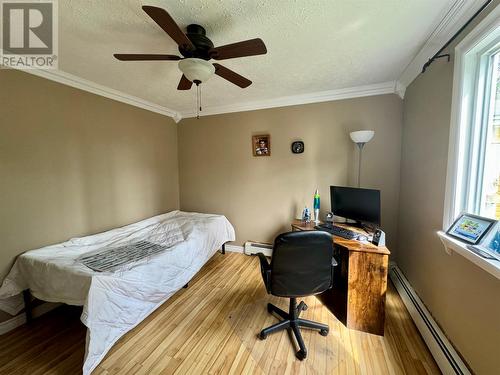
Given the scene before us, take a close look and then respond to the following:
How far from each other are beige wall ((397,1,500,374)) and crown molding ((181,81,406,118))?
0.70 ft

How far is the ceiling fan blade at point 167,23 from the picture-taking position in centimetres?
94

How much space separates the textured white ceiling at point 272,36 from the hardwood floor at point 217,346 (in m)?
2.36

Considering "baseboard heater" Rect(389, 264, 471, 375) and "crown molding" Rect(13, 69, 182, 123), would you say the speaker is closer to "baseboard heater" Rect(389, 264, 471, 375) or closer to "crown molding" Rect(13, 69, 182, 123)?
"baseboard heater" Rect(389, 264, 471, 375)

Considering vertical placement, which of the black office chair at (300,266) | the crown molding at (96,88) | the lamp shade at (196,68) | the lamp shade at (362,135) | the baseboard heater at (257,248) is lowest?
the baseboard heater at (257,248)

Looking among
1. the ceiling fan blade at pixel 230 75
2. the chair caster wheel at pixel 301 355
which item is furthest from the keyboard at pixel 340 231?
the ceiling fan blade at pixel 230 75

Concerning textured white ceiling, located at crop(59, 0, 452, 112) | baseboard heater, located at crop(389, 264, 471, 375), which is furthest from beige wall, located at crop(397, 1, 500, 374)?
textured white ceiling, located at crop(59, 0, 452, 112)

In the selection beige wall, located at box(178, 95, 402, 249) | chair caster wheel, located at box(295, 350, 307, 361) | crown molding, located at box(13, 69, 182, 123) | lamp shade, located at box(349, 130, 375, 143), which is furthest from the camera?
beige wall, located at box(178, 95, 402, 249)

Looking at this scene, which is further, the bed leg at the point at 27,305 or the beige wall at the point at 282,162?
the beige wall at the point at 282,162

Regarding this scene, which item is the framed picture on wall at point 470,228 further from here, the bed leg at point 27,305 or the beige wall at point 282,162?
the bed leg at point 27,305

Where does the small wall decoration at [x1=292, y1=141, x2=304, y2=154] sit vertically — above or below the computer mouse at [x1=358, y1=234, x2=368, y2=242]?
above

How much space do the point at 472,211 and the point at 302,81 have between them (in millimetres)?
1900

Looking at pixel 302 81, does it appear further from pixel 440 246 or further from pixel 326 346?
pixel 326 346

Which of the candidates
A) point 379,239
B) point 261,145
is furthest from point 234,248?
point 379,239

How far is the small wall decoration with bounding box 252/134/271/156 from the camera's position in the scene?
117 inches
